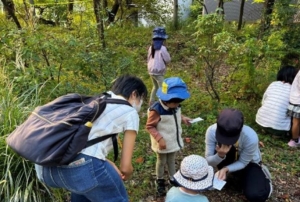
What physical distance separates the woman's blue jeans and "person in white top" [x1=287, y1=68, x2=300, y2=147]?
294 cm

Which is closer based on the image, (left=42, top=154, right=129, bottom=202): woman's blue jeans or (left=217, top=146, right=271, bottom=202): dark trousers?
(left=42, top=154, right=129, bottom=202): woman's blue jeans

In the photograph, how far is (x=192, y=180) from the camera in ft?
7.41

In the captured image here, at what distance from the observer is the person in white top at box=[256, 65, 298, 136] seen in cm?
427

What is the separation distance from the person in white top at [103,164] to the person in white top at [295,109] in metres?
2.75

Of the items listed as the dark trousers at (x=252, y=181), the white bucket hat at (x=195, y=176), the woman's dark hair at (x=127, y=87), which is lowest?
the dark trousers at (x=252, y=181)

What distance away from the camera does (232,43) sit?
4.59m

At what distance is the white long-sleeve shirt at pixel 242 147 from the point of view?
3.01 metres

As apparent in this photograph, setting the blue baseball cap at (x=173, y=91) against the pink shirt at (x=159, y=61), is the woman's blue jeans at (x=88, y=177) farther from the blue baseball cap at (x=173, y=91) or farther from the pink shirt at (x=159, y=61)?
the pink shirt at (x=159, y=61)

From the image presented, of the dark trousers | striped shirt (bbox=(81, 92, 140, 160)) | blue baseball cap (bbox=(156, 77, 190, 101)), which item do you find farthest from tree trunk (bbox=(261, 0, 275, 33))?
striped shirt (bbox=(81, 92, 140, 160))

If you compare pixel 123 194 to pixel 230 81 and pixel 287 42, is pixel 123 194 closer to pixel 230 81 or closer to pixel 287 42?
pixel 230 81

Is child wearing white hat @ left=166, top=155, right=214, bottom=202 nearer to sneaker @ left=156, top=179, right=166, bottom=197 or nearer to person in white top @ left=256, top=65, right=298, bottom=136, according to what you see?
sneaker @ left=156, top=179, right=166, bottom=197

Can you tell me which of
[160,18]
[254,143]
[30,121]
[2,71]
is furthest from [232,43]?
[160,18]

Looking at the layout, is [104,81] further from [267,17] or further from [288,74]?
[267,17]

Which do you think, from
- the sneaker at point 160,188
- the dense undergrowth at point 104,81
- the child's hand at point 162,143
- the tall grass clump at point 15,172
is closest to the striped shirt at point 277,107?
the dense undergrowth at point 104,81
